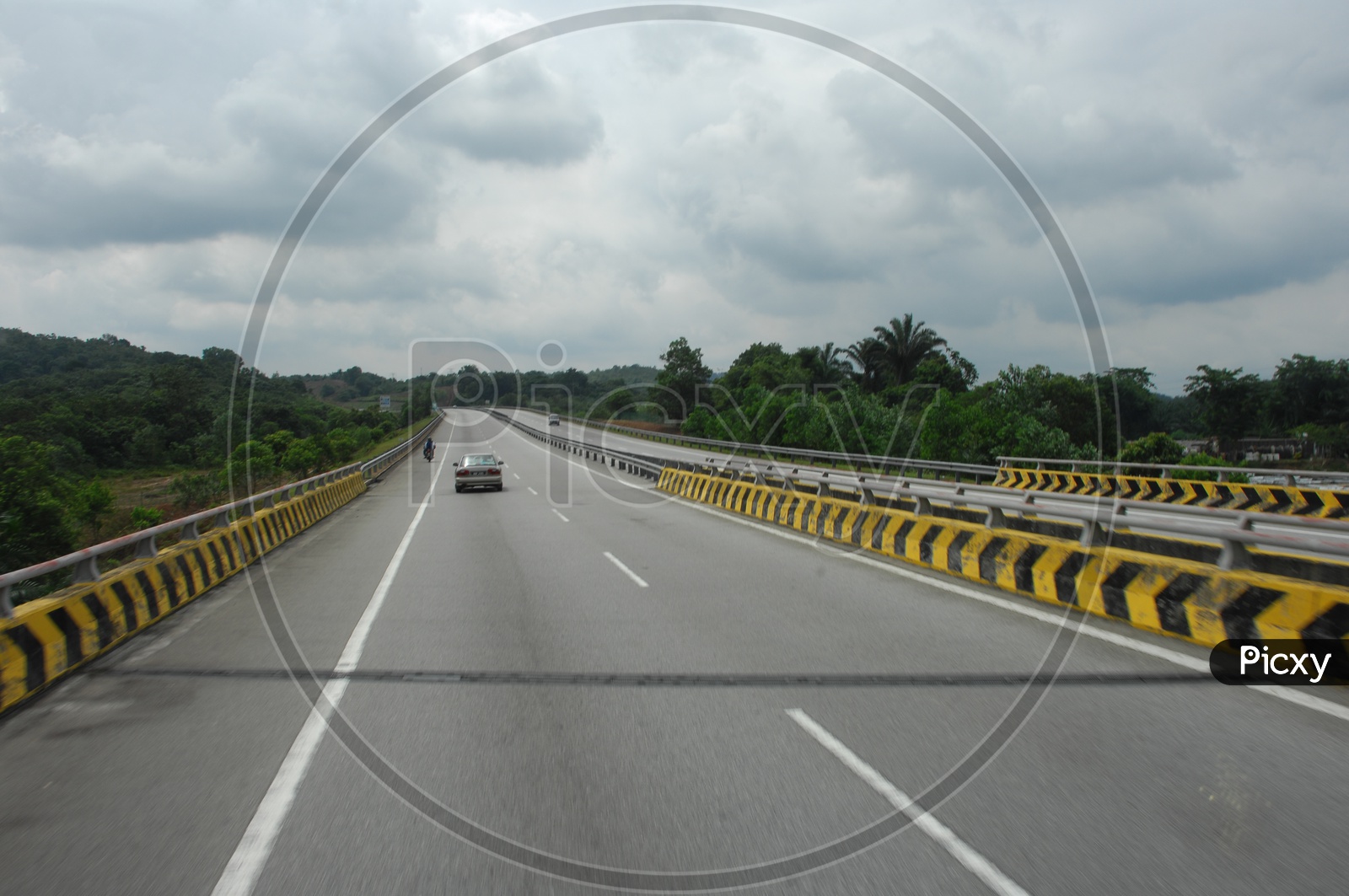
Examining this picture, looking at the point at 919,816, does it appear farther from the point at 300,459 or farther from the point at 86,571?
the point at 300,459

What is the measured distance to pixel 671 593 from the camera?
1050cm

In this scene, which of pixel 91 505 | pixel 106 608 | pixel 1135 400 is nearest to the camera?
pixel 106 608

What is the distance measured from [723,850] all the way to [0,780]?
4.32m

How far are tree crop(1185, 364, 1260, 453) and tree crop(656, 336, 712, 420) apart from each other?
5654 cm

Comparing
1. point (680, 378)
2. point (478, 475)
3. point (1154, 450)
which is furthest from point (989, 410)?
point (680, 378)

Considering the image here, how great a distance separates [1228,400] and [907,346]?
28.2 metres

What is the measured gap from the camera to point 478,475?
30656 mm

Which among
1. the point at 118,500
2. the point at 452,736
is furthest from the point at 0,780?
the point at 118,500

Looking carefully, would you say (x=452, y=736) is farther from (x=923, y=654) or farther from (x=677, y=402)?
(x=677, y=402)

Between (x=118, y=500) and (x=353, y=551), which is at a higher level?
(x=353, y=551)

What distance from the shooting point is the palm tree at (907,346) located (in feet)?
262

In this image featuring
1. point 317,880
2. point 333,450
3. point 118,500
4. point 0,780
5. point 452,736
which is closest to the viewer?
point 317,880

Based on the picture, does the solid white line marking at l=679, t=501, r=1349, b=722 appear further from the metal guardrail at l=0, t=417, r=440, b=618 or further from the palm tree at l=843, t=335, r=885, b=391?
the palm tree at l=843, t=335, r=885, b=391

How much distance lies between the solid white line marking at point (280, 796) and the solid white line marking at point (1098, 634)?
6499 millimetres
